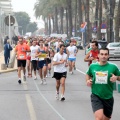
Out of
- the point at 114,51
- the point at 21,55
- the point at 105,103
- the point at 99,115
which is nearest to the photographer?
the point at 99,115

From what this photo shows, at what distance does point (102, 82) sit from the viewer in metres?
9.34

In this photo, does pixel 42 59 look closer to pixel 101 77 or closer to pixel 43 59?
pixel 43 59

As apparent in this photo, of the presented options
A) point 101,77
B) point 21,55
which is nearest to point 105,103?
point 101,77

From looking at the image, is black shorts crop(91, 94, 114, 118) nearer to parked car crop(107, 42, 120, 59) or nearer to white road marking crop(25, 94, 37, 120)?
white road marking crop(25, 94, 37, 120)

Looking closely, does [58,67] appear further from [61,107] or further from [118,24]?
[118,24]

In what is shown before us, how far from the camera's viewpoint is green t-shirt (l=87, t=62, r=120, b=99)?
9287mm

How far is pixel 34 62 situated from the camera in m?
24.0

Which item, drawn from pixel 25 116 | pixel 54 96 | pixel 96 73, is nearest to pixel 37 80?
pixel 54 96

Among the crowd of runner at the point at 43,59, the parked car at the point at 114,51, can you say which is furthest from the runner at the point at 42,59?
the parked car at the point at 114,51

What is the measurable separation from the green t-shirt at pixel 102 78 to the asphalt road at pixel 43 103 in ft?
10.3

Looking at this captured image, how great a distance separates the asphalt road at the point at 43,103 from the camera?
13.0 meters

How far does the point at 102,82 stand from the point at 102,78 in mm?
93

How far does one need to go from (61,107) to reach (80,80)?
9.19 meters

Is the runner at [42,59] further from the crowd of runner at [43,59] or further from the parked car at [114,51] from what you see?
the parked car at [114,51]
